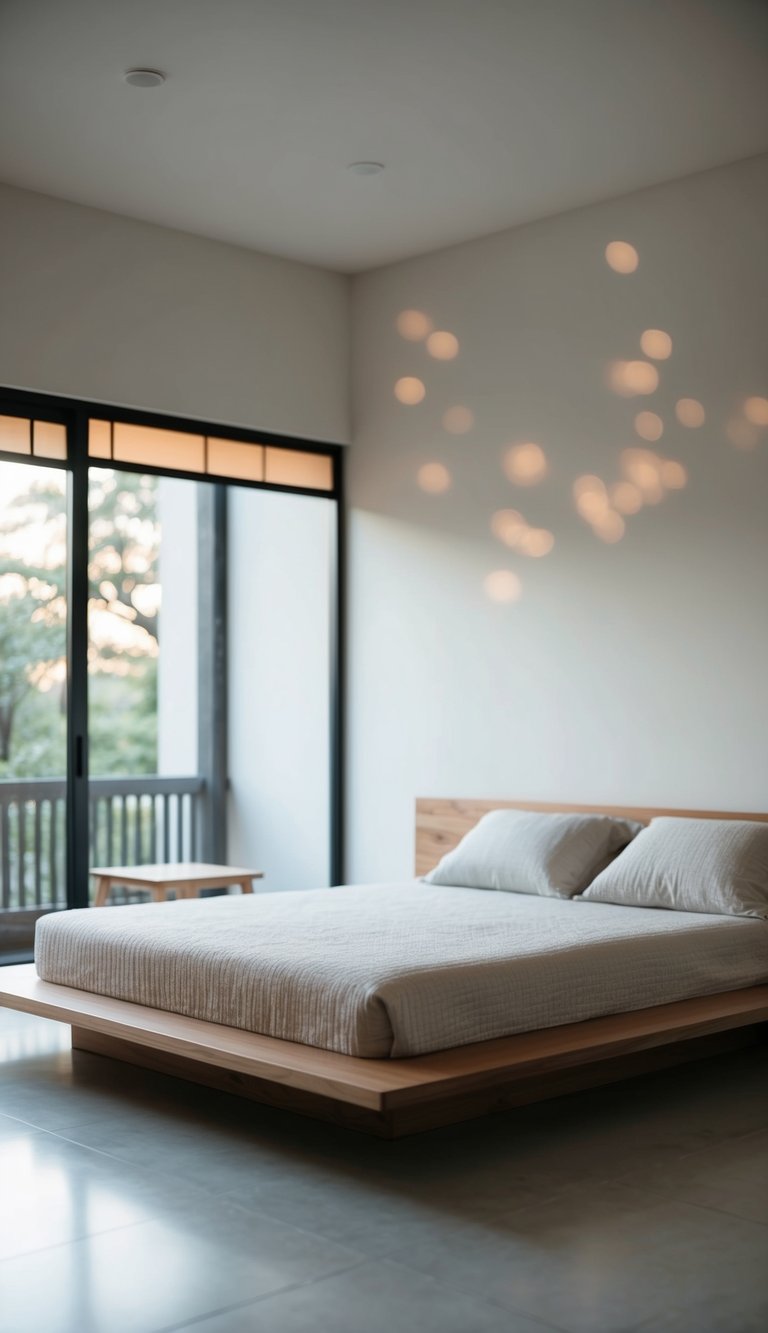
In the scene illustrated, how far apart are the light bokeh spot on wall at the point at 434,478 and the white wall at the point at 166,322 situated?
1.70 ft

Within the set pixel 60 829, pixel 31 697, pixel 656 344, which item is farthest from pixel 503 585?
pixel 31 697

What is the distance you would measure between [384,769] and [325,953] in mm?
2637

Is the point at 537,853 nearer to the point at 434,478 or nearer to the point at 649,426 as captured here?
the point at 649,426

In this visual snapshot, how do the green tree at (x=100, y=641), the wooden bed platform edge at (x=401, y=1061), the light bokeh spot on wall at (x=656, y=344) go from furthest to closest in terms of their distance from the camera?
the green tree at (x=100, y=641) < the light bokeh spot on wall at (x=656, y=344) < the wooden bed platform edge at (x=401, y=1061)

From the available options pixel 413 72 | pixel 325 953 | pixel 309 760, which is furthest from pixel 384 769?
pixel 413 72

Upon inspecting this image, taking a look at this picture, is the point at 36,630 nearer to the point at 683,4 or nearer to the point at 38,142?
the point at 38,142

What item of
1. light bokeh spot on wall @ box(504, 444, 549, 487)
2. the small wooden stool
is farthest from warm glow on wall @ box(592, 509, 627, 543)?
the small wooden stool

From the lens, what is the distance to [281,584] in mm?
6852

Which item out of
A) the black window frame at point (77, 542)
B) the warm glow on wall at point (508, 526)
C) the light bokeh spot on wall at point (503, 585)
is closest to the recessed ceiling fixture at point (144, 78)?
the black window frame at point (77, 542)

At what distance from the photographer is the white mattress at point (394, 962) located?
10.4ft

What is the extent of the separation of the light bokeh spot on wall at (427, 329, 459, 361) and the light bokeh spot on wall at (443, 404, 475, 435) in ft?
0.77

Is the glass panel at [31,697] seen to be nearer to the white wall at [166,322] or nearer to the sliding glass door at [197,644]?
the sliding glass door at [197,644]

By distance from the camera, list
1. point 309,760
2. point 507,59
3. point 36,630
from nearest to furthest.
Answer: point 507,59 → point 309,760 → point 36,630

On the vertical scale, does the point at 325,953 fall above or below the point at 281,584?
below
